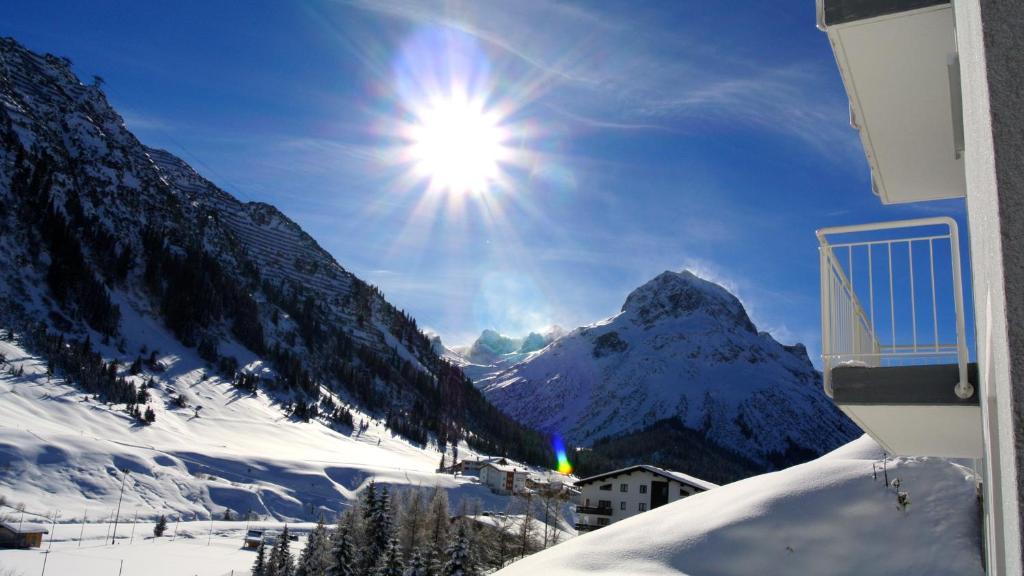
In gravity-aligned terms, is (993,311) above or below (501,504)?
above

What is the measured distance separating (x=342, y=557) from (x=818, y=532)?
3780 cm

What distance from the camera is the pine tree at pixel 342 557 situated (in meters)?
44.2

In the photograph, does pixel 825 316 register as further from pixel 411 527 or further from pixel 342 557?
pixel 411 527

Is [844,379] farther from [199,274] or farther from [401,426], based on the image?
[199,274]

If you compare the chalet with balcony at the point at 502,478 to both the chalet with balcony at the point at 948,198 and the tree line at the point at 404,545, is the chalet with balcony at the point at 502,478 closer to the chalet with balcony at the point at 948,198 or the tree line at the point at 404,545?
the tree line at the point at 404,545

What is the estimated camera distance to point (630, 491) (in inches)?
2232

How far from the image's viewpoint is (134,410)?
11512cm

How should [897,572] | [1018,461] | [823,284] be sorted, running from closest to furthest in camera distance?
[1018,461], [823,284], [897,572]

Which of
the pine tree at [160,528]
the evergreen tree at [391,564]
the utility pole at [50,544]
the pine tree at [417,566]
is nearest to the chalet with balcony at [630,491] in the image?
the pine tree at [417,566]

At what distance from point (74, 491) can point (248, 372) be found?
92.3 metres

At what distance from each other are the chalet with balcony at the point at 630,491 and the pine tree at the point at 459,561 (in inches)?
619

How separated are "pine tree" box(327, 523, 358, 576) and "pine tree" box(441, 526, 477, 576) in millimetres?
6298

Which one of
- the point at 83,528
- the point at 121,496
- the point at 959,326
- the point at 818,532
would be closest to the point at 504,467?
the point at 121,496

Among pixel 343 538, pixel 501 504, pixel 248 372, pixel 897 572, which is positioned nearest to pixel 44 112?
pixel 248 372
